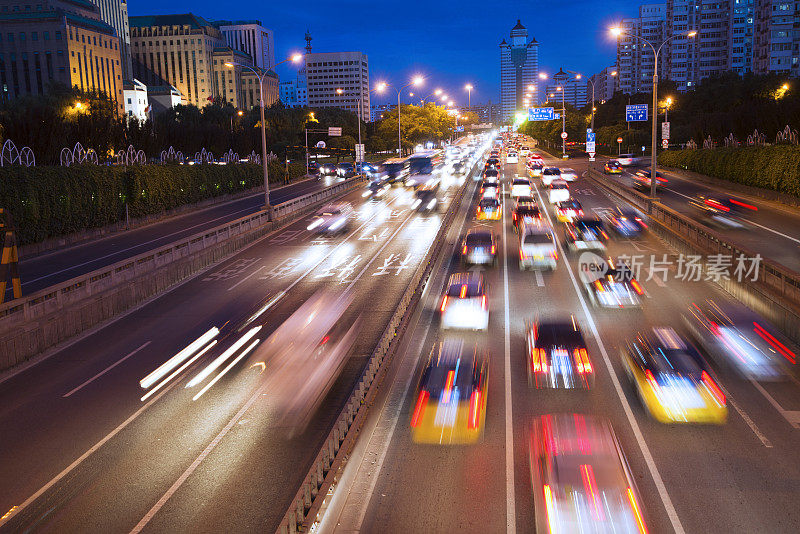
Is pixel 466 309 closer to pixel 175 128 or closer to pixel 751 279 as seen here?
pixel 751 279

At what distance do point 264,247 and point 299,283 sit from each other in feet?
31.5

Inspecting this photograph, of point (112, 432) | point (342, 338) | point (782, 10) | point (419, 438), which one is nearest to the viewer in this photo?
point (419, 438)

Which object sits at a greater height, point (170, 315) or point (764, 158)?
point (764, 158)

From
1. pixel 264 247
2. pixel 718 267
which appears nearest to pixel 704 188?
pixel 718 267

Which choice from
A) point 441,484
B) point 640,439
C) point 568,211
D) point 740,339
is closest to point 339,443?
point 441,484

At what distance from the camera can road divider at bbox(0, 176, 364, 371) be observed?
16.9 meters

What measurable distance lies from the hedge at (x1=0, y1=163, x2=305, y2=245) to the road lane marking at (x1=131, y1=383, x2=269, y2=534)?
77.0 feet

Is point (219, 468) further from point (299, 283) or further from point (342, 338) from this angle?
point (299, 283)

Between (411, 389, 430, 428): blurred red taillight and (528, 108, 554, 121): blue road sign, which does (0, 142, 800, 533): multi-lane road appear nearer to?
(411, 389, 430, 428): blurred red taillight

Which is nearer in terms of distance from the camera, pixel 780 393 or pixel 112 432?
pixel 112 432

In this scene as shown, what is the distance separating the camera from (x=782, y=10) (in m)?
136

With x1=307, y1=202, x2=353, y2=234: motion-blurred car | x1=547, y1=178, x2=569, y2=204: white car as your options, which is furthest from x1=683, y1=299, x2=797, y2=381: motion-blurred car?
x1=547, y1=178, x2=569, y2=204: white car

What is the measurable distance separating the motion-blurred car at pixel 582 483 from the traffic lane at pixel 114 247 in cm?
2195

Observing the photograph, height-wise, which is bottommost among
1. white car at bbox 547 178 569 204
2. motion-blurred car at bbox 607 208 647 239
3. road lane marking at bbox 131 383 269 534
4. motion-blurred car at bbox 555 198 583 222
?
road lane marking at bbox 131 383 269 534
